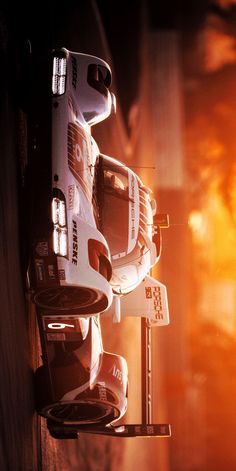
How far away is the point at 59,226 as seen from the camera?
456 centimetres

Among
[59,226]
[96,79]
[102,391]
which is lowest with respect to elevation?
[102,391]

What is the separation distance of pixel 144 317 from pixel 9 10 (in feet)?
9.79

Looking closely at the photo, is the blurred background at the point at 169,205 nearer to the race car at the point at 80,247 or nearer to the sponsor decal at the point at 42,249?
the race car at the point at 80,247

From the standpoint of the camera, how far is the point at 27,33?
20.5ft

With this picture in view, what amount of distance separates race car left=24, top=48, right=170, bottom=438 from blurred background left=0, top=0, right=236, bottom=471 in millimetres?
398

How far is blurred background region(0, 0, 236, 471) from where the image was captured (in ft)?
18.3

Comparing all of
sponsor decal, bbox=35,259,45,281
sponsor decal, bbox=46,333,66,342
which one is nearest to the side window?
sponsor decal, bbox=35,259,45,281

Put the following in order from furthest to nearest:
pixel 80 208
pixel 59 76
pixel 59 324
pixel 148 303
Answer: pixel 148 303
pixel 59 76
pixel 59 324
pixel 80 208

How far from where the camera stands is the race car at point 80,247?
15.1 feet

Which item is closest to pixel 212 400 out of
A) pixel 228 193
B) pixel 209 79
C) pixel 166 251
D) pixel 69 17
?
pixel 166 251

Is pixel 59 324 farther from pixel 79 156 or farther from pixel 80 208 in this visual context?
pixel 79 156

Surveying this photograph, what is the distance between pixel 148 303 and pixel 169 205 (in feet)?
37.3

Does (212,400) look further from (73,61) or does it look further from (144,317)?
(73,61)

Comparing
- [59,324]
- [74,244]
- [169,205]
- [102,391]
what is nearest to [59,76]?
[74,244]
